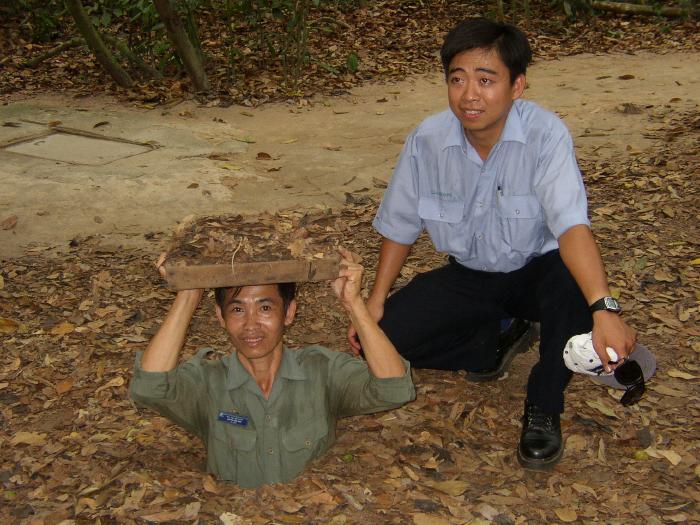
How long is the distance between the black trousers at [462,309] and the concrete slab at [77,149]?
3.99m

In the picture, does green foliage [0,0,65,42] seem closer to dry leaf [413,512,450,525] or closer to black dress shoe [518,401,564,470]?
black dress shoe [518,401,564,470]

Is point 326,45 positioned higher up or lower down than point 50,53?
lower down

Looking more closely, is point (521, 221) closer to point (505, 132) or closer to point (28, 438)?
point (505, 132)

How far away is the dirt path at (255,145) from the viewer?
6.06 meters

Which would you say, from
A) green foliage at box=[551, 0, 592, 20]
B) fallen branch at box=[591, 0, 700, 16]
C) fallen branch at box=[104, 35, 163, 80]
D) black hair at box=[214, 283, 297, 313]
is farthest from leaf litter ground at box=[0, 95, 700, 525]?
fallen branch at box=[591, 0, 700, 16]

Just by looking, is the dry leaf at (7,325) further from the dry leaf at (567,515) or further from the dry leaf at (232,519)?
the dry leaf at (567,515)

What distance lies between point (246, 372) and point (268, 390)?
11 cm

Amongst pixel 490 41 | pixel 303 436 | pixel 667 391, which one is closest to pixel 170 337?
pixel 303 436

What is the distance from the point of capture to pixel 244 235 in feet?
9.73

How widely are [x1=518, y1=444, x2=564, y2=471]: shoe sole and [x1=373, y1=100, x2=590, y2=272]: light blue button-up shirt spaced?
0.83m

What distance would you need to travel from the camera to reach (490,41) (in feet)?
11.3

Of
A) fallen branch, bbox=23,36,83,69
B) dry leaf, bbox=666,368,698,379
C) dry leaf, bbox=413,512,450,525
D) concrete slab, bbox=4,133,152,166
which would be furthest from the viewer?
fallen branch, bbox=23,36,83,69

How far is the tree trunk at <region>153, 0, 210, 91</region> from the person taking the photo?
8477 mm

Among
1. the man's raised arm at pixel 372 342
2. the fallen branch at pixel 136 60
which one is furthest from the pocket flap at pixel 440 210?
the fallen branch at pixel 136 60
